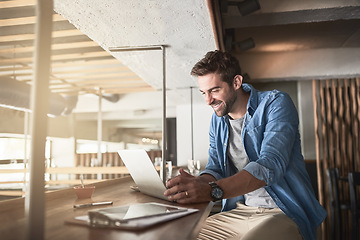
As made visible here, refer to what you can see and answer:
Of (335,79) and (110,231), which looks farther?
(335,79)

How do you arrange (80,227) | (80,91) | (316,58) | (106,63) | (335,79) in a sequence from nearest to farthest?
1. (80,227)
2. (106,63)
3. (316,58)
4. (335,79)
5. (80,91)

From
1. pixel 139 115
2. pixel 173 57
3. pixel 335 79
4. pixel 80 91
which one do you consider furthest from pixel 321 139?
pixel 139 115

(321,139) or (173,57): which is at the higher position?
(173,57)

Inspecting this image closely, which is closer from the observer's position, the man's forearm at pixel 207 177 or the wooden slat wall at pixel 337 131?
the man's forearm at pixel 207 177

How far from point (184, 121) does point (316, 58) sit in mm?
2405

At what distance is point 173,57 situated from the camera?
2.72 m

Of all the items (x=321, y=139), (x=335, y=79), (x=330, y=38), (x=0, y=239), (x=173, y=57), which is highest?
(x=330, y=38)

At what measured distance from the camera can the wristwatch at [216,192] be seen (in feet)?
4.52

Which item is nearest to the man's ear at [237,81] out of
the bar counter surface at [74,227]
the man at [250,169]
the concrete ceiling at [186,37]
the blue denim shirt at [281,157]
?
the man at [250,169]

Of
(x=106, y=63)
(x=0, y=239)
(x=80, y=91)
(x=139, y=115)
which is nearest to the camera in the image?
(x=0, y=239)

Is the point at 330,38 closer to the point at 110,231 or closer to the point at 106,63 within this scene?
the point at 106,63

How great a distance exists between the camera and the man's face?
1961 millimetres

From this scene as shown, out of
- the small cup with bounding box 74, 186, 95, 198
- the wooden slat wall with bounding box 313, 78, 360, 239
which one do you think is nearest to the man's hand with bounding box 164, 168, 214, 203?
the small cup with bounding box 74, 186, 95, 198

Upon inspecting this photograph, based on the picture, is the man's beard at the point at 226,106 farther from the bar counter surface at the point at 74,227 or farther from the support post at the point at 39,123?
the support post at the point at 39,123
